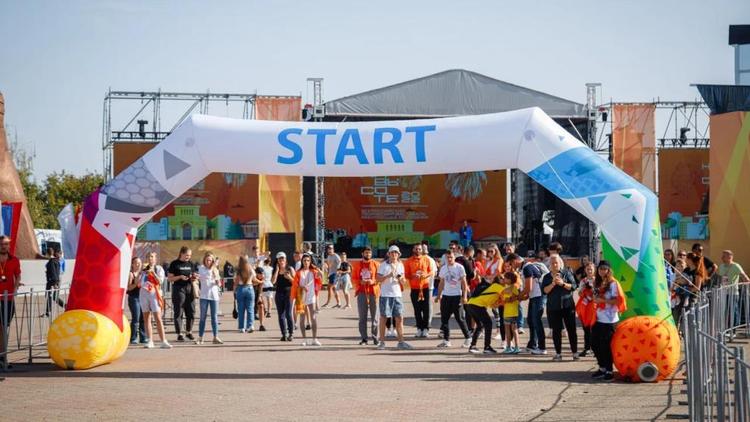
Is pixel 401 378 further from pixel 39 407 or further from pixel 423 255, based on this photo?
pixel 423 255

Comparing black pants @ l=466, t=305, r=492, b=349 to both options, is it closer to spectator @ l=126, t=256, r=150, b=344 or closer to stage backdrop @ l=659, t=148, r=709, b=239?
spectator @ l=126, t=256, r=150, b=344

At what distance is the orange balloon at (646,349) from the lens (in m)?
12.2

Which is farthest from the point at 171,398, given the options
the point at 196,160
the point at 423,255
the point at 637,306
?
the point at 423,255

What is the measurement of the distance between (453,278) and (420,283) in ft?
3.45

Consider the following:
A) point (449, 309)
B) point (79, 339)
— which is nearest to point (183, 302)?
point (79, 339)

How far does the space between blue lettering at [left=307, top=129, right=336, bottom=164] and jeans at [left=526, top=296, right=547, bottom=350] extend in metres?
3.95

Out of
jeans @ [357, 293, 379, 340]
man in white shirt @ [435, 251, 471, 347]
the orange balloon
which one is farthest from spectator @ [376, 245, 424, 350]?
the orange balloon

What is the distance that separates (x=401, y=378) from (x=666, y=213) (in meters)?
24.7

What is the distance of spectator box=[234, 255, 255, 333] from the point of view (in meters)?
18.6

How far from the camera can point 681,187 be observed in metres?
35.5

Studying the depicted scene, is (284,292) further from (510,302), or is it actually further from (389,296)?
(510,302)

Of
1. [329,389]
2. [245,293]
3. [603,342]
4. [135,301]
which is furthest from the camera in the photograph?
[245,293]

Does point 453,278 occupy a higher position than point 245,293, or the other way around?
point 453,278

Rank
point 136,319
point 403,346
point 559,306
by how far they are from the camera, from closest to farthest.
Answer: point 559,306, point 403,346, point 136,319
